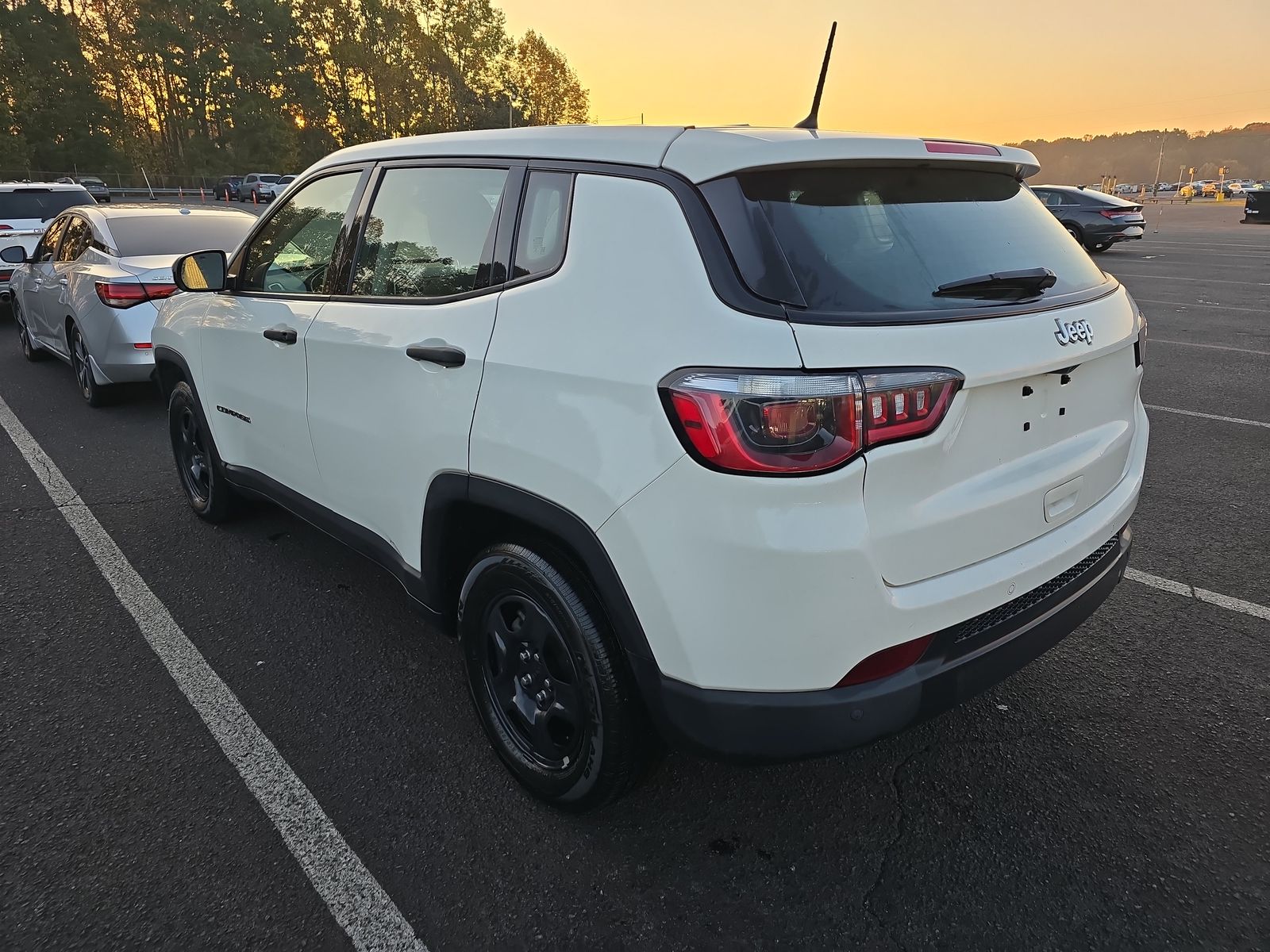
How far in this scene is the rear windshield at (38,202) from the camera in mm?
11703

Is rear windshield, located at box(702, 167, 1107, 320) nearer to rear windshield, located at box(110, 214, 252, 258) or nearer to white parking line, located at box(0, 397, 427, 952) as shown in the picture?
white parking line, located at box(0, 397, 427, 952)

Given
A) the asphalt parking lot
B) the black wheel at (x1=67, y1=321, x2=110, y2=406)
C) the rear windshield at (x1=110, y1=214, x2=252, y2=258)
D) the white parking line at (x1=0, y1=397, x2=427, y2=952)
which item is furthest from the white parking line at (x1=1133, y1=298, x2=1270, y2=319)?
the black wheel at (x1=67, y1=321, x2=110, y2=406)

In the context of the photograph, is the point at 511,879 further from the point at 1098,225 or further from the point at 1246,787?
the point at 1098,225

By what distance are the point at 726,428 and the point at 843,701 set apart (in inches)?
25.5

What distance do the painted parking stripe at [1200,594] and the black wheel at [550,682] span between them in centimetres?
245

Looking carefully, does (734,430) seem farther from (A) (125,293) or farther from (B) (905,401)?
(A) (125,293)

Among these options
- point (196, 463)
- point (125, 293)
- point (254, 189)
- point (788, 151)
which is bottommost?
point (196, 463)

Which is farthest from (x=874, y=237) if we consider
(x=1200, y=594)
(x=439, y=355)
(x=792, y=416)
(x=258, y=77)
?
(x=258, y=77)

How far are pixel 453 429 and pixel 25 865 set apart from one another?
1613 millimetres

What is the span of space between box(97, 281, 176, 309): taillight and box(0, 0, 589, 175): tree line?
68.7 meters

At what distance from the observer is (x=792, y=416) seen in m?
1.64

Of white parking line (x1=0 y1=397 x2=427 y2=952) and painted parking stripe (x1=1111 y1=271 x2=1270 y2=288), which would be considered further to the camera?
painted parking stripe (x1=1111 y1=271 x2=1270 y2=288)

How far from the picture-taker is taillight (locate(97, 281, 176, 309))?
6184mm

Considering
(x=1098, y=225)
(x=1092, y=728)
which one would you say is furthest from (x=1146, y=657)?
(x=1098, y=225)
